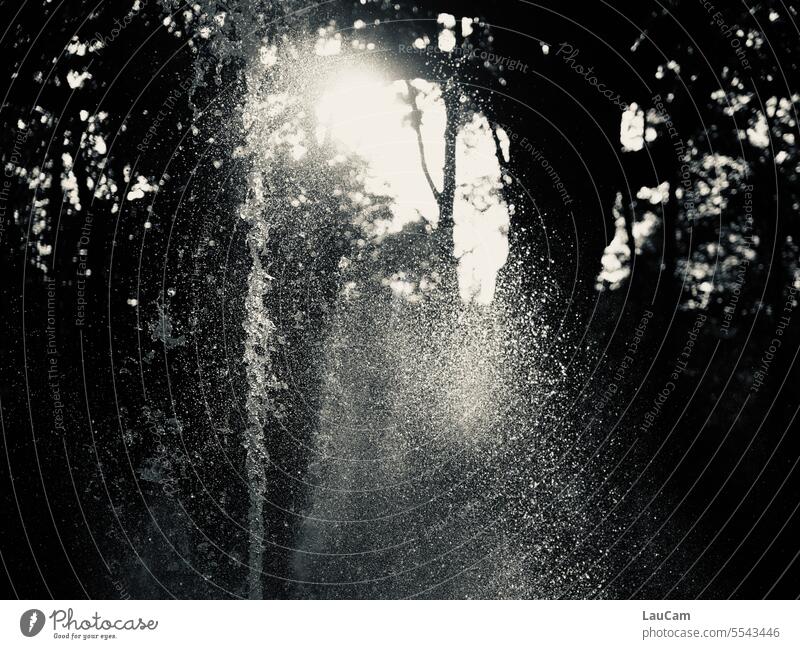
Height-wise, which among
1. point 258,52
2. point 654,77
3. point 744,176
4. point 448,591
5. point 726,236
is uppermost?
point 258,52

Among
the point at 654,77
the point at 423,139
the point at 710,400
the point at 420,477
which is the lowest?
the point at 420,477

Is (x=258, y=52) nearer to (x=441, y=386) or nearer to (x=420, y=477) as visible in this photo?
(x=441, y=386)

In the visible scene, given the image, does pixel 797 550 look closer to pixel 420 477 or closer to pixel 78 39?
pixel 420 477

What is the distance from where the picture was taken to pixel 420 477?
222 cm

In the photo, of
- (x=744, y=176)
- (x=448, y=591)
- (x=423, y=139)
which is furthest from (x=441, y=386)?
(x=744, y=176)

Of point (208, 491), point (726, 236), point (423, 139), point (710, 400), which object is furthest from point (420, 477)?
point (726, 236)

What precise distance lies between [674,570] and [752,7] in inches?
80.6

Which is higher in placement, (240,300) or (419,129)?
(419,129)

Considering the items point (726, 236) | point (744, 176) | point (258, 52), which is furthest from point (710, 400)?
point (258, 52)

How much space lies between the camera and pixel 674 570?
2.14 metres

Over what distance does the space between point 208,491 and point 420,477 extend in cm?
78

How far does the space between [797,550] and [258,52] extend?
265cm

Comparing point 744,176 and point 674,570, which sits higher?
point 744,176

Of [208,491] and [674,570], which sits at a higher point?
[208,491]
